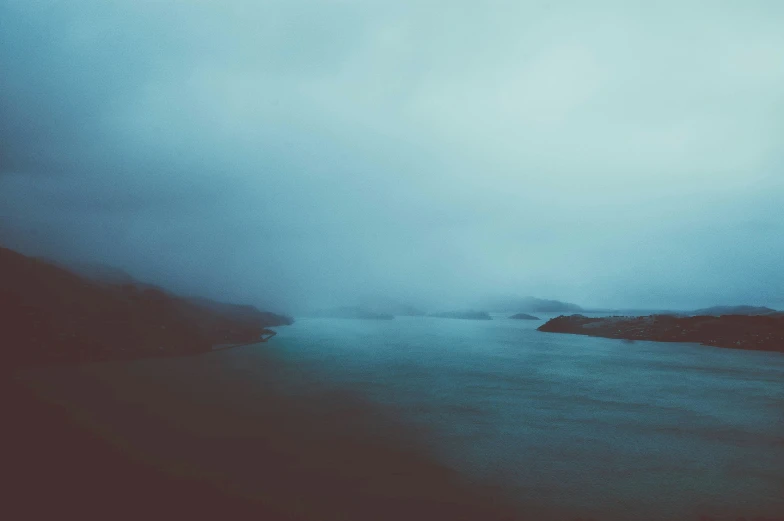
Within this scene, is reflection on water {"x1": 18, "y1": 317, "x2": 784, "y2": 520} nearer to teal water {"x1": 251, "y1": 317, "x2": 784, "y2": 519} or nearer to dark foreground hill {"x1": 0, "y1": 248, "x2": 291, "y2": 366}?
teal water {"x1": 251, "y1": 317, "x2": 784, "y2": 519}

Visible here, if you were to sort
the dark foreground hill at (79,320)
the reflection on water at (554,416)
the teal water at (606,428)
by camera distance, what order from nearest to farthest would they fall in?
1. the teal water at (606,428)
2. the reflection on water at (554,416)
3. the dark foreground hill at (79,320)

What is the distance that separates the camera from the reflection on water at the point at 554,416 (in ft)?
40.5

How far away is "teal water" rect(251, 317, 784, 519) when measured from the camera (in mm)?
11992

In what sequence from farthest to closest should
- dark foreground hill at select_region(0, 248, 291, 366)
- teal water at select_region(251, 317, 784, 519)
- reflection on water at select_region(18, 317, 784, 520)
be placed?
dark foreground hill at select_region(0, 248, 291, 366) < reflection on water at select_region(18, 317, 784, 520) < teal water at select_region(251, 317, 784, 519)

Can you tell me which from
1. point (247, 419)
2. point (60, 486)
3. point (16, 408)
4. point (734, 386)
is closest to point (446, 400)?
point (247, 419)

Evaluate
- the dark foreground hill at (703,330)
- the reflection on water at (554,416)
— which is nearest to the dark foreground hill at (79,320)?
the reflection on water at (554,416)

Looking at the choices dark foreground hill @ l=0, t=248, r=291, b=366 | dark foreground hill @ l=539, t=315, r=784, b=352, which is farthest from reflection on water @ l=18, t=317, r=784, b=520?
dark foreground hill @ l=539, t=315, r=784, b=352

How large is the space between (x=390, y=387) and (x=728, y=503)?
71.2 feet

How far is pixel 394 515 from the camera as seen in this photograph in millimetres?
10234

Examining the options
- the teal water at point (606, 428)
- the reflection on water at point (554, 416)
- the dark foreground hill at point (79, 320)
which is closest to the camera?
the teal water at point (606, 428)

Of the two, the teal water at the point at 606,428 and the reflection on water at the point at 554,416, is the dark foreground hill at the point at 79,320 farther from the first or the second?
the teal water at the point at 606,428

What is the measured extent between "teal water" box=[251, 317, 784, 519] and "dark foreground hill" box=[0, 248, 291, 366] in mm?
9877

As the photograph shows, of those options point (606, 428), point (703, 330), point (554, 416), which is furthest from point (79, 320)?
point (703, 330)

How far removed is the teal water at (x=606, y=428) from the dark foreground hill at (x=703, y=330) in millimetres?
26507
